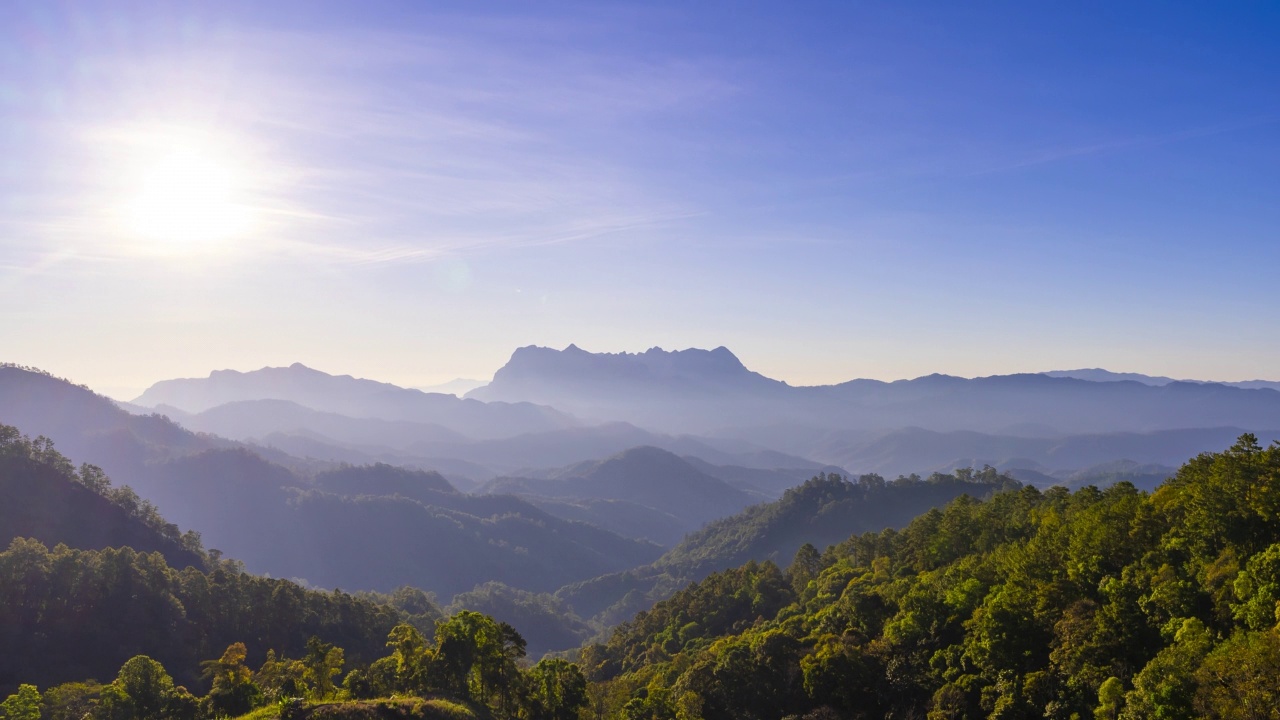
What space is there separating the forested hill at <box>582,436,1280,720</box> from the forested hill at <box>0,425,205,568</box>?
306ft

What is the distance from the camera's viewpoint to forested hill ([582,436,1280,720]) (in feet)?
102

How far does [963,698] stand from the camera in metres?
41.4

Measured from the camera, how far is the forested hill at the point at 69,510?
103750 millimetres

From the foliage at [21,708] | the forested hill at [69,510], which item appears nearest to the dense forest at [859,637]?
the foliage at [21,708]

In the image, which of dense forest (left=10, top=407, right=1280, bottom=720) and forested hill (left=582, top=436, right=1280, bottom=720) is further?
dense forest (left=10, top=407, right=1280, bottom=720)

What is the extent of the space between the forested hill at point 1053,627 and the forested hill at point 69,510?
93.1 meters

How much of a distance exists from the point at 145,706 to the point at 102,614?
44.2 metres

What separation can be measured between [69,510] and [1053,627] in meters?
136

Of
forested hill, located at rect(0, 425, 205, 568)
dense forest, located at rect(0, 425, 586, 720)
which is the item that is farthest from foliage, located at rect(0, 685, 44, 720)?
forested hill, located at rect(0, 425, 205, 568)

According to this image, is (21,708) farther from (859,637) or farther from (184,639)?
(859,637)

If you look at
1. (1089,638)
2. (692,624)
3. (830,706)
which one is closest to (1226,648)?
(1089,638)

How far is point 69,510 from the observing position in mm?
109125

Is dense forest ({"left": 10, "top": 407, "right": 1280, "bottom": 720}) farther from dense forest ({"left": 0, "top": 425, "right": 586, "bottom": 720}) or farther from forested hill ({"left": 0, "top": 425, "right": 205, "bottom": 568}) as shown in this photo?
forested hill ({"left": 0, "top": 425, "right": 205, "bottom": 568})

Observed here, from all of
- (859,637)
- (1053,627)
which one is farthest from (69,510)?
(1053,627)
